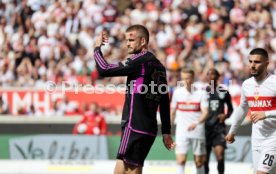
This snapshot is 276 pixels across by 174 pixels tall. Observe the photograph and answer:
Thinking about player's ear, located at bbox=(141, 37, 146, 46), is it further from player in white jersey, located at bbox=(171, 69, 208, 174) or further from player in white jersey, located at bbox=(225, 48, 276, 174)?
player in white jersey, located at bbox=(171, 69, 208, 174)

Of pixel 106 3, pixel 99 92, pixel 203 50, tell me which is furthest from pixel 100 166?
pixel 106 3

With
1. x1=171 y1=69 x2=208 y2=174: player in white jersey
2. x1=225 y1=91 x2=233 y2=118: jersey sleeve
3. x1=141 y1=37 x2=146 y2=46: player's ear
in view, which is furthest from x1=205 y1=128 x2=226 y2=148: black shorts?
x1=141 y1=37 x2=146 y2=46: player's ear

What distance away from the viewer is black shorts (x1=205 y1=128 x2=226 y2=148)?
16.0 m

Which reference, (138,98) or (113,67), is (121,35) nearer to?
(138,98)

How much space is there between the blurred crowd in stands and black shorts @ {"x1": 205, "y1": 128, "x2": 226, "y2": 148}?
522 centimetres

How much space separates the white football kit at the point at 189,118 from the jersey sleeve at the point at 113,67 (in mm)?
6876

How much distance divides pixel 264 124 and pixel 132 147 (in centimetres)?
204

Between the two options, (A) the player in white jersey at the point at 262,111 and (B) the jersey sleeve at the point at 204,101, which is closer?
(A) the player in white jersey at the point at 262,111

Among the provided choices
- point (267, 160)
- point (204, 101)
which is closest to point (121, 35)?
point (204, 101)

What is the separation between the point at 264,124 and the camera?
10.2 meters

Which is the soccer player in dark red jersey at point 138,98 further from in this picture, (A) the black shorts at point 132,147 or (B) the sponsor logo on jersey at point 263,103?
(B) the sponsor logo on jersey at point 263,103

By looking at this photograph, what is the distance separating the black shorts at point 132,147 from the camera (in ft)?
30.0

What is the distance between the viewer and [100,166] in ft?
61.0

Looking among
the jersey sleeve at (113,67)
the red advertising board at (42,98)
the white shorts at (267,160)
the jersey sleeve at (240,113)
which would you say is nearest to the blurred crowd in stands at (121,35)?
the red advertising board at (42,98)
